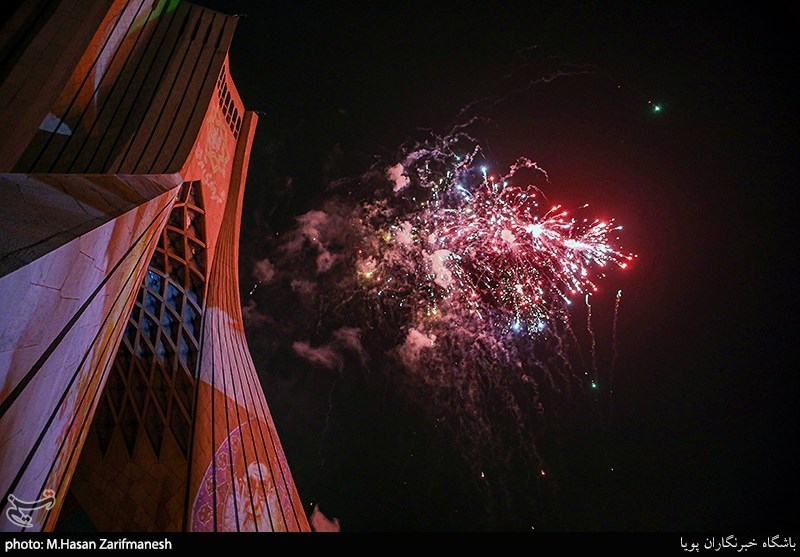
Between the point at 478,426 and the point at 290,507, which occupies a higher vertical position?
the point at 478,426

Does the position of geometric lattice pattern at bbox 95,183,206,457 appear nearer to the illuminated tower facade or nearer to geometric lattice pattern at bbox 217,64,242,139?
the illuminated tower facade

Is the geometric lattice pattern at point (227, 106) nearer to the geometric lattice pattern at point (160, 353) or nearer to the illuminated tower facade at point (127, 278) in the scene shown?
the illuminated tower facade at point (127, 278)

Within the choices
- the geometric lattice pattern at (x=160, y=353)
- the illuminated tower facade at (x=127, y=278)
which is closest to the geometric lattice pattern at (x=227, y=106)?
the illuminated tower facade at (x=127, y=278)

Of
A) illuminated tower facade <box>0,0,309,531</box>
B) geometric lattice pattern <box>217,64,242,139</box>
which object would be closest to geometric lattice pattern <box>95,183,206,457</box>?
illuminated tower facade <box>0,0,309,531</box>

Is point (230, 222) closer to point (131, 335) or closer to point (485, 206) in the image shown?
point (131, 335)

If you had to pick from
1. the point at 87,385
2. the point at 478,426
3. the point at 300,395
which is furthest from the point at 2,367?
the point at 478,426

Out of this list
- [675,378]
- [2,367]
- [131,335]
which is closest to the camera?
[2,367]
